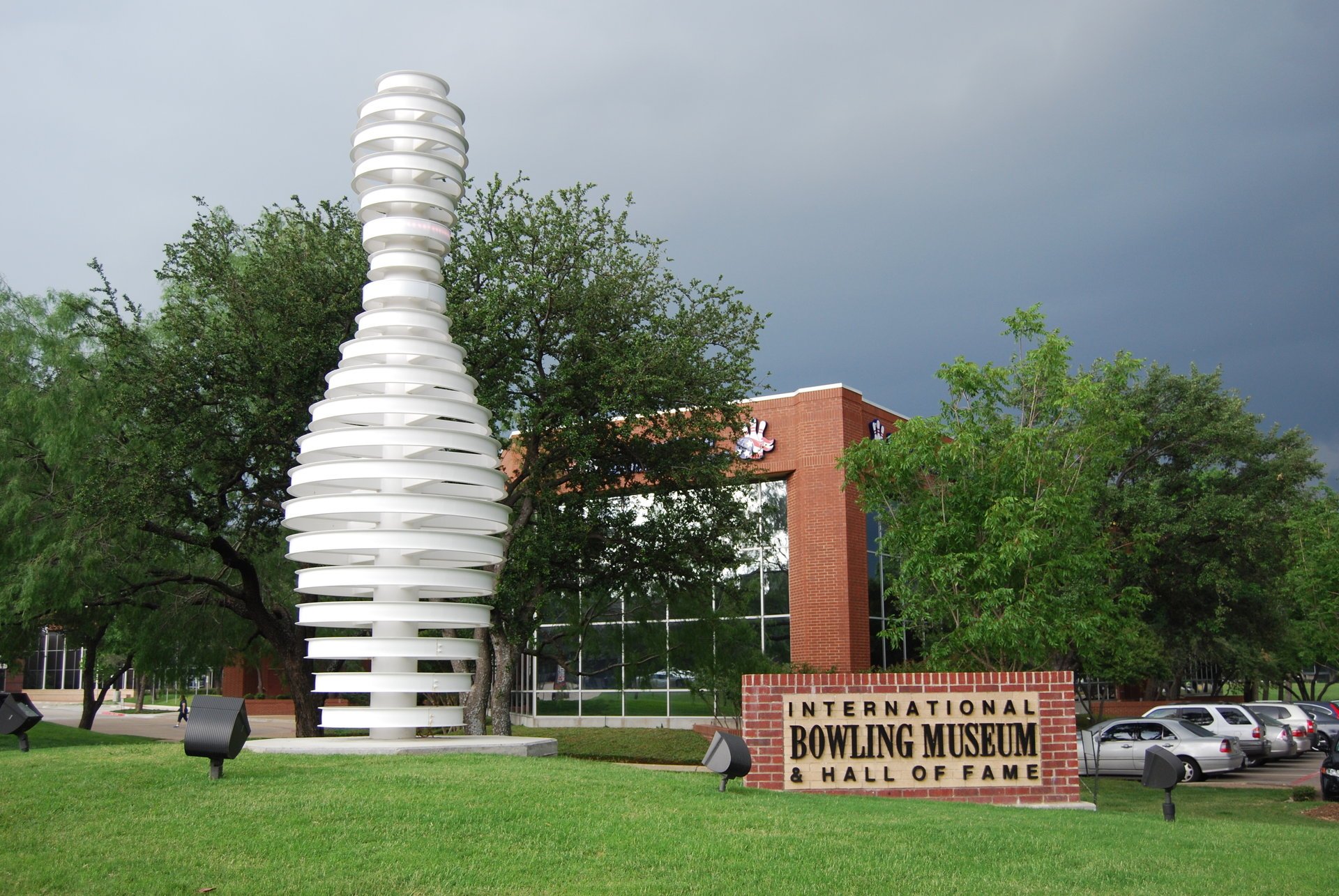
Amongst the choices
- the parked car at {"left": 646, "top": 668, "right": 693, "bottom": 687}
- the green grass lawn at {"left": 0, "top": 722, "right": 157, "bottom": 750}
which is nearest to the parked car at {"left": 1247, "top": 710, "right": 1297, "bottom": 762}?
the parked car at {"left": 646, "top": 668, "right": 693, "bottom": 687}

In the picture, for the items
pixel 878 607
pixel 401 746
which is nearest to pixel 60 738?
pixel 401 746

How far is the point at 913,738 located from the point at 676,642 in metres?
16.4

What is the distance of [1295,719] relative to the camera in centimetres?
3259

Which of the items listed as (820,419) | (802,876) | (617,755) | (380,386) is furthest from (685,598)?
(802,876)

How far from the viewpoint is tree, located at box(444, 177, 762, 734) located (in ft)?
71.3

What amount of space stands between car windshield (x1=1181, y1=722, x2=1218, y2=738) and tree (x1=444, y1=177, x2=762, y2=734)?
10.6 meters

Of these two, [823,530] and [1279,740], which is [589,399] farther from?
[1279,740]

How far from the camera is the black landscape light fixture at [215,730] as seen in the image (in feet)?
31.7

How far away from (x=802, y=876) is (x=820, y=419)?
26887 millimetres

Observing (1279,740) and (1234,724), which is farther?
(1279,740)

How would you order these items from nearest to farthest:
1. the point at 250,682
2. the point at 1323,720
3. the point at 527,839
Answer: the point at 527,839
the point at 1323,720
the point at 250,682

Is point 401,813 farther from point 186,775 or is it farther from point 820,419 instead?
point 820,419

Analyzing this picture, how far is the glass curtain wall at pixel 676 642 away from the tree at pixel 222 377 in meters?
7.40

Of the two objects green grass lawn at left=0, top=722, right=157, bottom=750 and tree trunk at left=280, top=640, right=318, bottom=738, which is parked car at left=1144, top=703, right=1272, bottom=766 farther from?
green grass lawn at left=0, top=722, right=157, bottom=750
